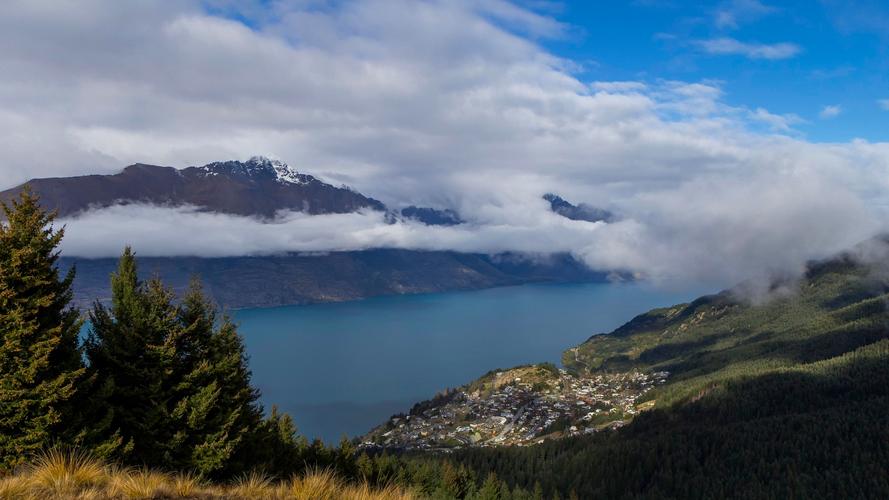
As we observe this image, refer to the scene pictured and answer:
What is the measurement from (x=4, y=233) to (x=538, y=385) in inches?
7334

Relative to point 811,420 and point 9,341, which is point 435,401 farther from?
point 9,341

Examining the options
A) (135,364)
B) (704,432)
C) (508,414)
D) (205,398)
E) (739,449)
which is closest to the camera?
(135,364)

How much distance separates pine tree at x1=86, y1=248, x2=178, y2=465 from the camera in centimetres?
1812

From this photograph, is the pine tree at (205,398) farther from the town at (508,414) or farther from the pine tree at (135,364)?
the town at (508,414)

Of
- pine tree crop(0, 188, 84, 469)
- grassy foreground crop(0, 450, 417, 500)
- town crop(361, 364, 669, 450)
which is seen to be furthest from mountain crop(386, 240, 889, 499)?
grassy foreground crop(0, 450, 417, 500)

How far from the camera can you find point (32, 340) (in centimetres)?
1488

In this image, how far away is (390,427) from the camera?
145 m

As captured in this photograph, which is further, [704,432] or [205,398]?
[704,432]

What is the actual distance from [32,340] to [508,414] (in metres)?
162

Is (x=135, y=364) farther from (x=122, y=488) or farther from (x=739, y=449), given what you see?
(x=739, y=449)

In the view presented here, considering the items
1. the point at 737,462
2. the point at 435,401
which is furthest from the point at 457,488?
the point at 435,401

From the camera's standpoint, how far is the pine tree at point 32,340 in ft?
46.4

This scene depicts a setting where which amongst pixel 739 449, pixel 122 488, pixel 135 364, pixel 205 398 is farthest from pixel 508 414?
pixel 122 488

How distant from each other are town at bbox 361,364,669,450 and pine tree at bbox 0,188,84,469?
11527 cm
